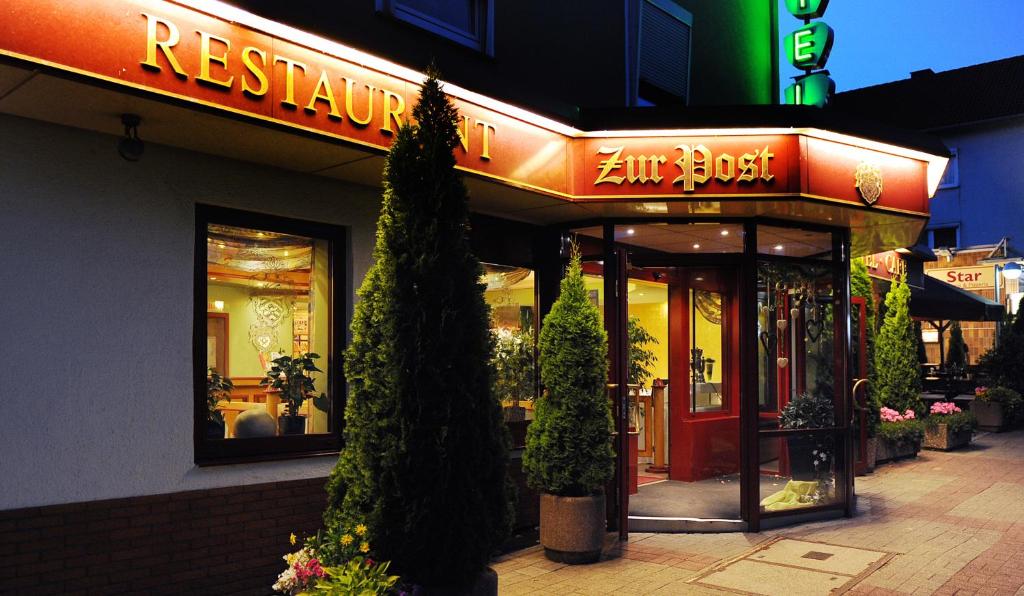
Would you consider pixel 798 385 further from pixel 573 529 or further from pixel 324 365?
pixel 324 365

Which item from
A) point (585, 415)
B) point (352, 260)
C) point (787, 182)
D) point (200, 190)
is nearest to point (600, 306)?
point (585, 415)

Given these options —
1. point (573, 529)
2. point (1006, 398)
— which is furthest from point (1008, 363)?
point (573, 529)

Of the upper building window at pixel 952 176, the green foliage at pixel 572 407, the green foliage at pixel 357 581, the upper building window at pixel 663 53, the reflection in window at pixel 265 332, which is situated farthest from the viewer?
the upper building window at pixel 952 176

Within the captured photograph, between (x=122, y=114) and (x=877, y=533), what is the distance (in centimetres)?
728

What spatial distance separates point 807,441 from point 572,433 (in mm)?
3125

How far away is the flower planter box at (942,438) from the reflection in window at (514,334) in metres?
9.59

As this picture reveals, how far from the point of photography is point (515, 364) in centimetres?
832

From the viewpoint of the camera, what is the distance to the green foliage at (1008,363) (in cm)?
1877

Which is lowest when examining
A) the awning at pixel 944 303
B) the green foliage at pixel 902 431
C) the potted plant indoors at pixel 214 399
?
the green foliage at pixel 902 431

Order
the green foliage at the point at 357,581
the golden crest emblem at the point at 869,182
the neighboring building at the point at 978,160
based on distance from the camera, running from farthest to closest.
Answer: the neighboring building at the point at 978,160
the golden crest emblem at the point at 869,182
the green foliage at the point at 357,581

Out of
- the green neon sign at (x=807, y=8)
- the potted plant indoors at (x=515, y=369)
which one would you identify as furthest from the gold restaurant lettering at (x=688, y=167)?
the green neon sign at (x=807, y=8)

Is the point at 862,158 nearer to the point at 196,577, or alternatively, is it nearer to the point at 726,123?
the point at 726,123

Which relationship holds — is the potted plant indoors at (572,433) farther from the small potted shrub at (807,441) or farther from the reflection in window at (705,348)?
the reflection in window at (705,348)

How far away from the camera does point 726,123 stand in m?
7.66
